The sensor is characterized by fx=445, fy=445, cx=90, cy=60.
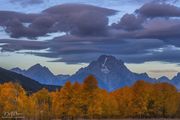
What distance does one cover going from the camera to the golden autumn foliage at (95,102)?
143 m

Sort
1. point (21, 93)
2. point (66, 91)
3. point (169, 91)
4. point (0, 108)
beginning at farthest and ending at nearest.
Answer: point (169, 91), point (21, 93), point (66, 91), point (0, 108)

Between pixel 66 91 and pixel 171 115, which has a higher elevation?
pixel 66 91

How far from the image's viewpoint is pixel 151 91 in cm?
16088

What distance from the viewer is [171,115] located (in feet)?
529

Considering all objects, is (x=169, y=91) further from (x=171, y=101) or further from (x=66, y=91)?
(x=66, y=91)

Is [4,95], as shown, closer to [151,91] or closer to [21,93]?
[21,93]

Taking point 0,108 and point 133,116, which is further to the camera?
point 133,116

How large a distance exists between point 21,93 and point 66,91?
1960 centimetres

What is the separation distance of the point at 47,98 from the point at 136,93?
151 feet

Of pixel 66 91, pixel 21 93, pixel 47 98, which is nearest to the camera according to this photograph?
pixel 66 91

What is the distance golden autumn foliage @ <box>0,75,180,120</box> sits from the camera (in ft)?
469

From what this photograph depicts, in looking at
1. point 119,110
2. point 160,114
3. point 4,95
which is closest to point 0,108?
point 4,95

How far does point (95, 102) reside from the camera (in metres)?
144

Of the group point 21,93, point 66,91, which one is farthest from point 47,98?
point 66,91
